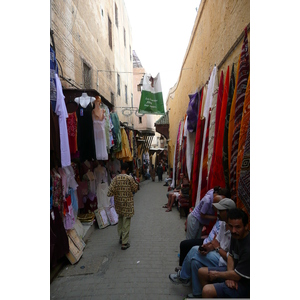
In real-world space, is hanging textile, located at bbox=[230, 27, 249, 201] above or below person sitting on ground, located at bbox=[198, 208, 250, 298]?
above

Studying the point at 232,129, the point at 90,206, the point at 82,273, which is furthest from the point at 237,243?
the point at 90,206

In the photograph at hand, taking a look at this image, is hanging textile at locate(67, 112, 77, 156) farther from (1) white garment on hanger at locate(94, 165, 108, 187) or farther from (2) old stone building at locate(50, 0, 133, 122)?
(1) white garment on hanger at locate(94, 165, 108, 187)

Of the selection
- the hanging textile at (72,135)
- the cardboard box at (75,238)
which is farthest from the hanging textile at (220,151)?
the cardboard box at (75,238)

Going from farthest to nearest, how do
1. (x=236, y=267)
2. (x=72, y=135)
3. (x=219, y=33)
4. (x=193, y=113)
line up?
(x=193, y=113) → (x=219, y=33) → (x=72, y=135) → (x=236, y=267)

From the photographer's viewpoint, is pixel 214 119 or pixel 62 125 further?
pixel 214 119

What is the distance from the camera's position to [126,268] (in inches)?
146

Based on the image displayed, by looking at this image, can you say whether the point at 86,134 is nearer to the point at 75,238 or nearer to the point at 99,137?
the point at 99,137

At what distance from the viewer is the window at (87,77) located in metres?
7.20

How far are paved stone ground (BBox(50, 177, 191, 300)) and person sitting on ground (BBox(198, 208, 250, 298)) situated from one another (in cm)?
89

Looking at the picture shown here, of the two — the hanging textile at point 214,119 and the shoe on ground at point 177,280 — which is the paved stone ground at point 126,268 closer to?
the shoe on ground at point 177,280

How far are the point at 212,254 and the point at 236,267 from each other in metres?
0.64

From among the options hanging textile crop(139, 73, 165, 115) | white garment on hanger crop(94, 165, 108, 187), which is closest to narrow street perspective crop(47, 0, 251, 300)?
white garment on hanger crop(94, 165, 108, 187)

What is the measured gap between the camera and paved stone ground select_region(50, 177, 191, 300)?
3039 mm

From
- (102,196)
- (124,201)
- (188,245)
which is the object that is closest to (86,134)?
(124,201)
